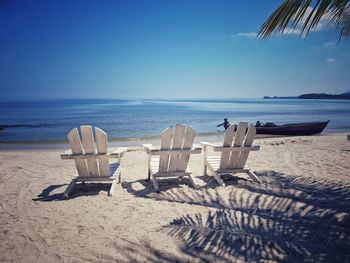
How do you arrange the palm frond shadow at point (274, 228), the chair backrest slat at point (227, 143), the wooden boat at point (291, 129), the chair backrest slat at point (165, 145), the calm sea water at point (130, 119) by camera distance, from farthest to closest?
the calm sea water at point (130, 119) < the wooden boat at point (291, 129) < the chair backrest slat at point (227, 143) < the chair backrest slat at point (165, 145) < the palm frond shadow at point (274, 228)

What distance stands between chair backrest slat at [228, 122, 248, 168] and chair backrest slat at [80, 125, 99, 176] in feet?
8.05

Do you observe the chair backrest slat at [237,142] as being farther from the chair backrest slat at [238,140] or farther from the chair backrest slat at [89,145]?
the chair backrest slat at [89,145]

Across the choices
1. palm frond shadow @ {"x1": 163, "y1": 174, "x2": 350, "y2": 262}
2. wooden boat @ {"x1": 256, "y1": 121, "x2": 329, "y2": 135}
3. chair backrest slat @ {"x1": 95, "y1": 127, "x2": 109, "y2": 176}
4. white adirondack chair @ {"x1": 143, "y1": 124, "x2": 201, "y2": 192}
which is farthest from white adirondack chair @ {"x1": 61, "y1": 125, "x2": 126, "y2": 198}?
wooden boat @ {"x1": 256, "y1": 121, "x2": 329, "y2": 135}

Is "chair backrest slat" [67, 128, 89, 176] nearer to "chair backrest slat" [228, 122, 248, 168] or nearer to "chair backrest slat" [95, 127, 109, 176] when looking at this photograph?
A: "chair backrest slat" [95, 127, 109, 176]

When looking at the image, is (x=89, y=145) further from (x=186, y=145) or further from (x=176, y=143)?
(x=186, y=145)

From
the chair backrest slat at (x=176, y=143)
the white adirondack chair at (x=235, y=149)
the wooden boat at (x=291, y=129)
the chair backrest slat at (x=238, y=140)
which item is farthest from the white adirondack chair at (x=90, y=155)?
the wooden boat at (x=291, y=129)

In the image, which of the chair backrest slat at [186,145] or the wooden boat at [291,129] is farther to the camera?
the wooden boat at [291,129]

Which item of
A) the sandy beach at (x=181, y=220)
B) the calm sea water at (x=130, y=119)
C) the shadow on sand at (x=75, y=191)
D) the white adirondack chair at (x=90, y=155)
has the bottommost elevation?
the calm sea water at (x=130, y=119)

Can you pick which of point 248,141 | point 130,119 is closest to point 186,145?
point 248,141

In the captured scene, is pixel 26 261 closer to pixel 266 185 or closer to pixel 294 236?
pixel 294 236

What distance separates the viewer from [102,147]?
399 centimetres

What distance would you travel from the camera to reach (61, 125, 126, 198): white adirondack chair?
3.87 meters

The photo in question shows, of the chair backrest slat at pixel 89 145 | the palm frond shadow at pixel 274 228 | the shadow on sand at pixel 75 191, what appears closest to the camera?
the palm frond shadow at pixel 274 228

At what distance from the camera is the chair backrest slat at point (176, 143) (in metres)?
4.06
